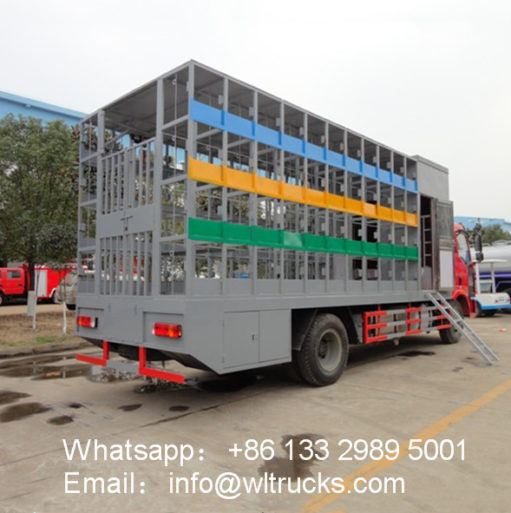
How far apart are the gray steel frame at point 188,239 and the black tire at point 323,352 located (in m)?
0.31

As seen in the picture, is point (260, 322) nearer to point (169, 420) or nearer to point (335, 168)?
point (169, 420)

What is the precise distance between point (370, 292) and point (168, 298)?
3.70 metres

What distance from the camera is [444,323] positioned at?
9.29 metres

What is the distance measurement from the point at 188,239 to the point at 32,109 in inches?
1228

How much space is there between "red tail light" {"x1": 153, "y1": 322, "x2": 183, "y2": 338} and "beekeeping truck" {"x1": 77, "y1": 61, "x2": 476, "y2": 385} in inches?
0.6

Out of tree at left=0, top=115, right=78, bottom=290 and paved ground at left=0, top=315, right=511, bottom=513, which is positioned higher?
tree at left=0, top=115, right=78, bottom=290

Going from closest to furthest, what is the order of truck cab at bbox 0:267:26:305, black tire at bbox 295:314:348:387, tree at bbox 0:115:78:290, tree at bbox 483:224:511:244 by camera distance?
black tire at bbox 295:314:348:387, tree at bbox 0:115:78:290, truck cab at bbox 0:267:26:305, tree at bbox 483:224:511:244

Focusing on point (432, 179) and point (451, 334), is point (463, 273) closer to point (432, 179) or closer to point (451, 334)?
point (451, 334)

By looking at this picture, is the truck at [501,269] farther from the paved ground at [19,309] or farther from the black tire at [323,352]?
the paved ground at [19,309]

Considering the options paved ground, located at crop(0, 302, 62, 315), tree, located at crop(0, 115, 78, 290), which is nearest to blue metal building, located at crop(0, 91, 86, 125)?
paved ground, located at crop(0, 302, 62, 315)

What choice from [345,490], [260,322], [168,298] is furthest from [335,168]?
[345,490]

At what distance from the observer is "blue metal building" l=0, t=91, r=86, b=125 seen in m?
28.8

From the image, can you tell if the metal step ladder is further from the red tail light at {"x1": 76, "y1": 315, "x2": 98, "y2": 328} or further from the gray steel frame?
the red tail light at {"x1": 76, "y1": 315, "x2": 98, "y2": 328}

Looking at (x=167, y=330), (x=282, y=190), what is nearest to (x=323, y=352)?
(x=282, y=190)
